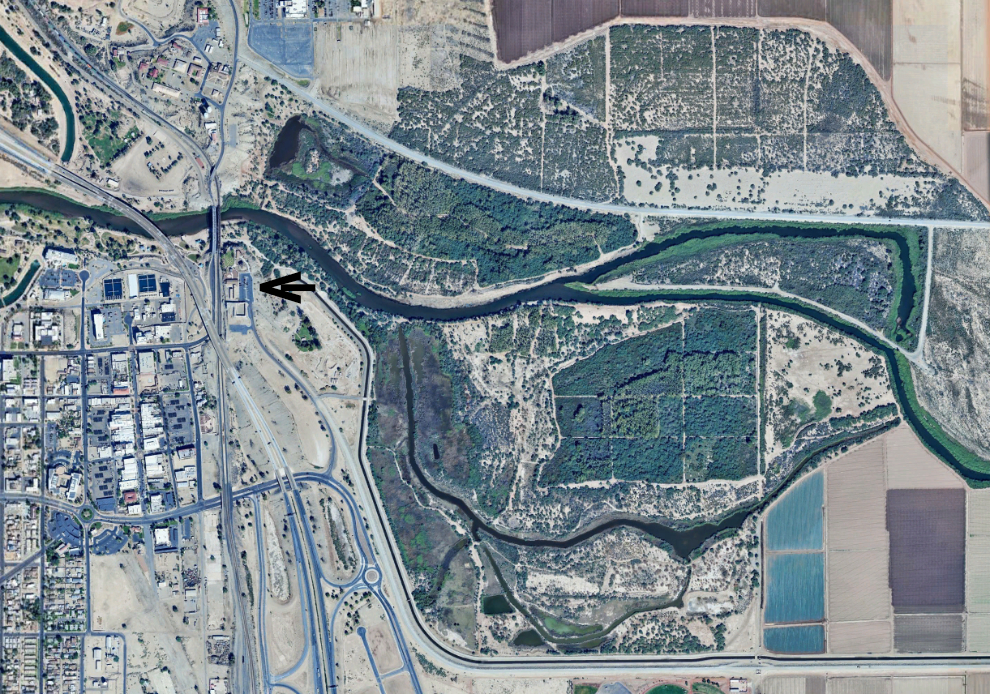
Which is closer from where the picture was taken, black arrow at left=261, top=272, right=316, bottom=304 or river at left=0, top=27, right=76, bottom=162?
river at left=0, top=27, right=76, bottom=162

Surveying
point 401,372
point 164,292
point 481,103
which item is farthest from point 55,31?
point 401,372

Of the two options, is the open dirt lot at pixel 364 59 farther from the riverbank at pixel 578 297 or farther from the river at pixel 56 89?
the river at pixel 56 89

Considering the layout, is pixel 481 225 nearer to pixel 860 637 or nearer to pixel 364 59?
pixel 364 59

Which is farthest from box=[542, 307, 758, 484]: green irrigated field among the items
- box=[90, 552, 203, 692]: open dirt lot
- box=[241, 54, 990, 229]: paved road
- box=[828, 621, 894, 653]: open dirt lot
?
box=[90, 552, 203, 692]: open dirt lot

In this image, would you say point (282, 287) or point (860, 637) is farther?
point (860, 637)

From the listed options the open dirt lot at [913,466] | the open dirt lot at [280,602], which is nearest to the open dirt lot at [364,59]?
the open dirt lot at [280,602]

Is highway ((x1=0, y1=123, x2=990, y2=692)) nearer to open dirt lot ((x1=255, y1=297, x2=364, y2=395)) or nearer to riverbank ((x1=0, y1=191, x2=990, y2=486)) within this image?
open dirt lot ((x1=255, y1=297, x2=364, y2=395))

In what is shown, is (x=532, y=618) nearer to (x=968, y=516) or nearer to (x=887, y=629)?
(x=887, y=629)

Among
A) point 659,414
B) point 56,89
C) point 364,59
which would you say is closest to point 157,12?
point 56,89
